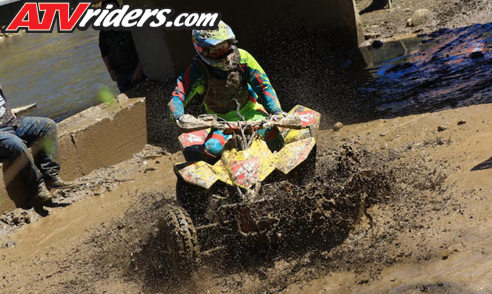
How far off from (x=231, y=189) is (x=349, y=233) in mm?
1056

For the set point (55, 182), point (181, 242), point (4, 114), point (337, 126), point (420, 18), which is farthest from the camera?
point (420, 18)

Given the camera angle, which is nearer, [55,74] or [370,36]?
[370,36]

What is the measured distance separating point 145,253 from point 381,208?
2.20 meters

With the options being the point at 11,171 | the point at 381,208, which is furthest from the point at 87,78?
the point at 381,208

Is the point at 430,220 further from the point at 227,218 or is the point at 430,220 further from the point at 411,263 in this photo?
the point at 227,218

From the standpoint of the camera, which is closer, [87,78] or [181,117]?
[181,117]

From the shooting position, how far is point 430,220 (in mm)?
5340

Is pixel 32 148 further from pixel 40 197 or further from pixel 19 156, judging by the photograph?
pixel 40 197

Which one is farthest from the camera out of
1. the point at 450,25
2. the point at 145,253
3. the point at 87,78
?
the point at 87,78

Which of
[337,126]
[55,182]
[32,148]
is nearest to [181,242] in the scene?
[55,182]

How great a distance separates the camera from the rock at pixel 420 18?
13398 mm

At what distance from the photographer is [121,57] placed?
35.2 ft

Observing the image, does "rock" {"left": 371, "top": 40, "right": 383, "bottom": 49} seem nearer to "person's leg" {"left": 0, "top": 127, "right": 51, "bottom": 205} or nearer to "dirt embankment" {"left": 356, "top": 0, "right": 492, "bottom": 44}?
"dirt embankment" {"left": 356, "top": 0, "right": 492, "bottom": 44}

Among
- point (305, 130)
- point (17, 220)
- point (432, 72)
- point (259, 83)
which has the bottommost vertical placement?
Result: point (432, 72)
